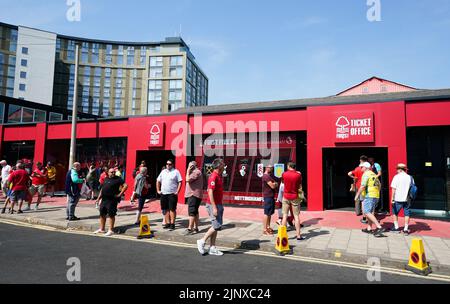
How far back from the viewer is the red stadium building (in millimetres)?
9602

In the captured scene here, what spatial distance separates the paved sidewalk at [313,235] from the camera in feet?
18.1

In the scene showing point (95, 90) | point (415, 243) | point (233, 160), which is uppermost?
point (95, 90)

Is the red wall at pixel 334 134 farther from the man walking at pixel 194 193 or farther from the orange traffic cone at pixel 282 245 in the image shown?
the man walking at pixel 194 193

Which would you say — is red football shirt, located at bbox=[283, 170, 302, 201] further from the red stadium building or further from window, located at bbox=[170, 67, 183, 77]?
window, located at bbox=[170, 67, 183, 77]

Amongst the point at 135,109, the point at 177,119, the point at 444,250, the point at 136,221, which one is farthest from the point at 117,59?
the point at 444,250

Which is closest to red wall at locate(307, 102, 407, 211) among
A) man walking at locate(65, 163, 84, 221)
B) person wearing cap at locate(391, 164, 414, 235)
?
person wearing cap at locate(391, 164, 414, 235)

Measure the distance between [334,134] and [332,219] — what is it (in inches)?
129

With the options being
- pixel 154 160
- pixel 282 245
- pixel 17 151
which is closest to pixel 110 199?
pixel 282 245

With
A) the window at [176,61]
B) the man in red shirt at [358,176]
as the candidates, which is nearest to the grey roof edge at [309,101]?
the man in red shirt at [358,176]

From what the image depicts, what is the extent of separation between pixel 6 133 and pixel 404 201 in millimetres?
21327

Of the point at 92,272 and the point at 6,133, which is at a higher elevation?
the point at 6,133

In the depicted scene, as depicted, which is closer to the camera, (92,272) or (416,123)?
(92,272)
